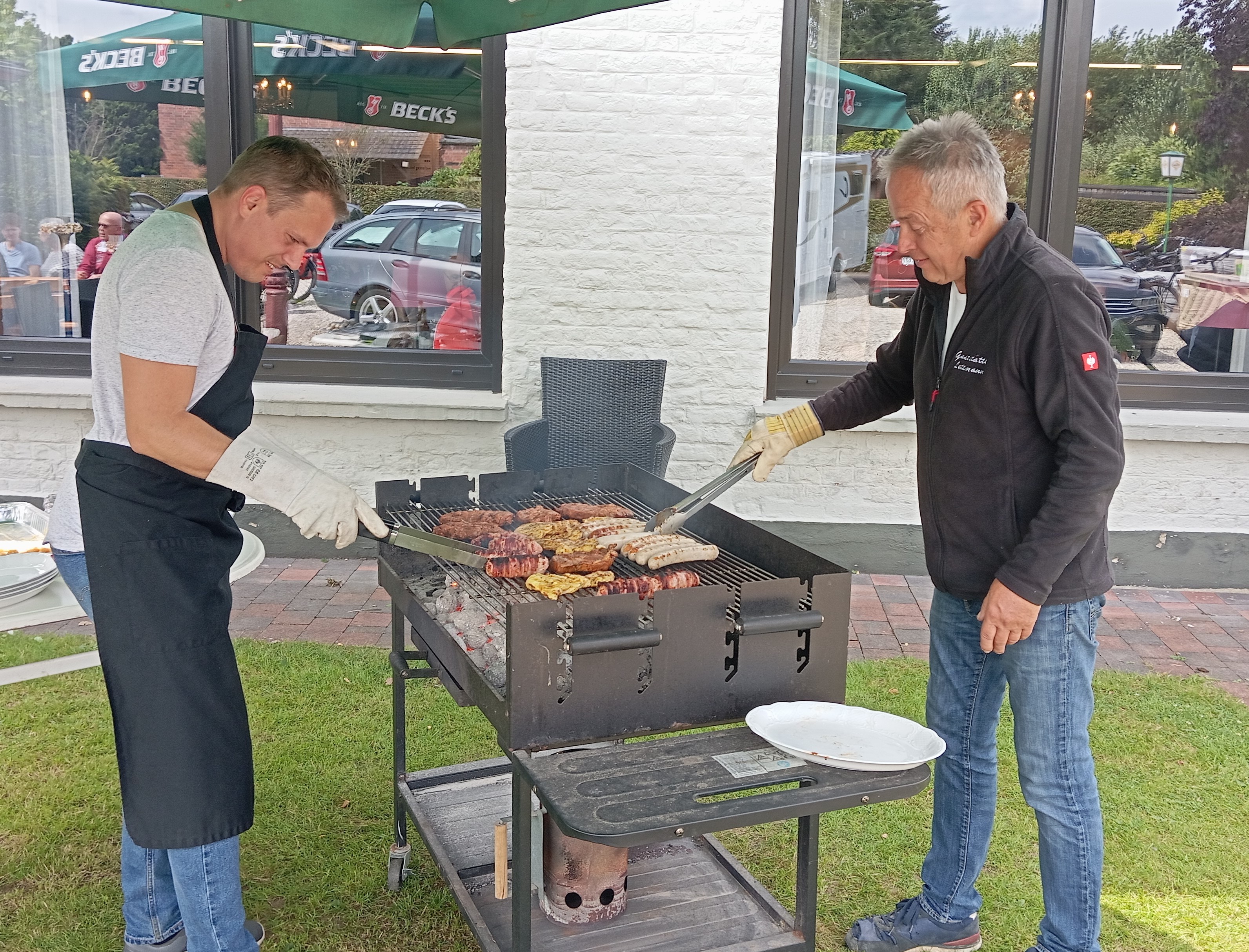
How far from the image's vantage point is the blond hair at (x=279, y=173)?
8.51ft

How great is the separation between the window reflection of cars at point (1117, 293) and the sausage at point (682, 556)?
12.6 ft

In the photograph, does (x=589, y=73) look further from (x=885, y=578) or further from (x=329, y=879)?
(x=329, y=879)

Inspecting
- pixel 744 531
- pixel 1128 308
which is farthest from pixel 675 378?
pixel 744 531

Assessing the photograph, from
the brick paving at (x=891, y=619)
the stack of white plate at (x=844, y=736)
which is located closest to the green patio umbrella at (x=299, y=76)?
the brick paving at (x=891, y=619)

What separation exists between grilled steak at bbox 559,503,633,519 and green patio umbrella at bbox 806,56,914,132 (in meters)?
3.56

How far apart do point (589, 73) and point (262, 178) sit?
144 inches

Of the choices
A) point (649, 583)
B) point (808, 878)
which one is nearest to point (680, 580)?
point (649, 583)

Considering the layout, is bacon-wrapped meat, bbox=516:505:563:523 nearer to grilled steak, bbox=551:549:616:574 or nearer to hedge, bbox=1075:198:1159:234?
grilled steak, bbox=551:549:616:574

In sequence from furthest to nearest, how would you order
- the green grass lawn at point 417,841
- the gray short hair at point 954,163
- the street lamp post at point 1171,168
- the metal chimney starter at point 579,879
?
the street lamp post at point 1171,168 → the green grass lawn at point 417,841 → the metal chimney starter at point 579,879 → the gray short hair at point 954,163

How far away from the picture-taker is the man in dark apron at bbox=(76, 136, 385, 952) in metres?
2.45

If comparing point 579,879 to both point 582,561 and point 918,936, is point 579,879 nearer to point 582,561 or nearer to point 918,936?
point 582,561

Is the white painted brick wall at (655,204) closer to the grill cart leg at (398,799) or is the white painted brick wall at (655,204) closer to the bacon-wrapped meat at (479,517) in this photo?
the bacon-wrapped meat at (479,517)

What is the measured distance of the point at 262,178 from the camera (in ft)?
8.51

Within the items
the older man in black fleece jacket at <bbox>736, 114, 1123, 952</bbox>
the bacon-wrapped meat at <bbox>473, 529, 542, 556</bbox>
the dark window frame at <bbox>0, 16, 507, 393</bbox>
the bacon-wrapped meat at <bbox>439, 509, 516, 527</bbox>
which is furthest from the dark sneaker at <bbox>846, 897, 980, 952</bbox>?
the dark window frame at <bbox>0, 16, 507, 393</bbox>
